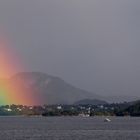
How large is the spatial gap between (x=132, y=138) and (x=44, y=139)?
15997mm

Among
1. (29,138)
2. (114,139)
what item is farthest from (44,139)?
(114,139)

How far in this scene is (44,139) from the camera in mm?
118938

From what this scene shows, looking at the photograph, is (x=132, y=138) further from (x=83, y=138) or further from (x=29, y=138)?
(x=29, y=138)

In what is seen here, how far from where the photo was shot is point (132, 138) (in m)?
119

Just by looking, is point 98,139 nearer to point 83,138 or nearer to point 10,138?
point 83,138

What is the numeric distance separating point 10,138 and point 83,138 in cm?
1360

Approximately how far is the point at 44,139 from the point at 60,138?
5.44 meters

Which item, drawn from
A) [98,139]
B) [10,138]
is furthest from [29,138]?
[98,139]

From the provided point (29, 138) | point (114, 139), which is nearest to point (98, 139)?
point (114, 139)

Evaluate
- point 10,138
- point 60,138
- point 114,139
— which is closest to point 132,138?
point 114,139

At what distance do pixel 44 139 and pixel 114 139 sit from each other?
1275 centimetres

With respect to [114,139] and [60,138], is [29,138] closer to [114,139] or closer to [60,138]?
[60,138]

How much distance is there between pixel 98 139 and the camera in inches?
4619

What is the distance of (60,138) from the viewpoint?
12356 cm
